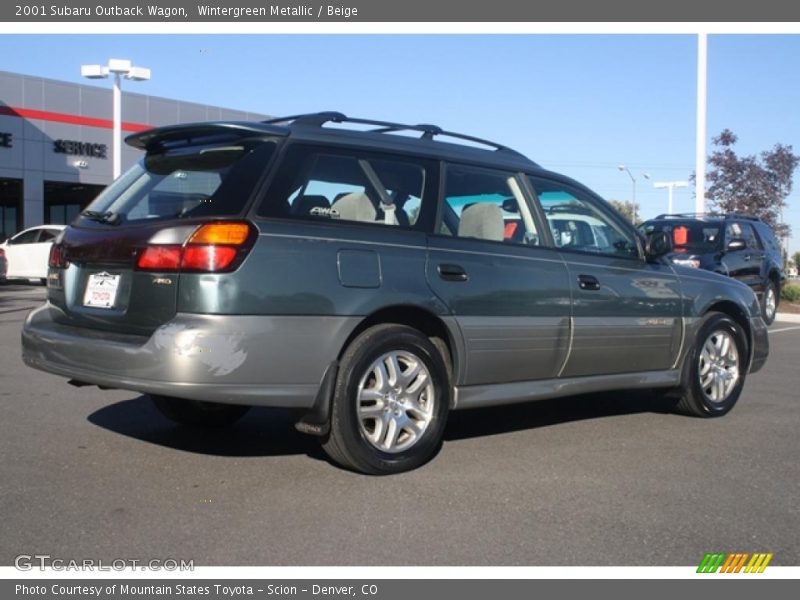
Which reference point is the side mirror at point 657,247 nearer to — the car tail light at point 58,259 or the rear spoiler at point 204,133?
the rear spoiler at point 204,133

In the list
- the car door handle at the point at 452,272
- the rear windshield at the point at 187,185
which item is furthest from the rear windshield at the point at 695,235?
the rear windshield at the point at 187,185

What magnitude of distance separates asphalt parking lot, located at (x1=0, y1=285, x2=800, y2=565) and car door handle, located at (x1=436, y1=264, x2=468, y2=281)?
104cm

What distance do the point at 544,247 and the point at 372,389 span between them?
167 cm

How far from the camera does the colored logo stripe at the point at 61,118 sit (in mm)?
33938

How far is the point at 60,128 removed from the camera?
3559 cm

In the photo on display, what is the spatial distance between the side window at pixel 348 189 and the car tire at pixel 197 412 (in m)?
1.57

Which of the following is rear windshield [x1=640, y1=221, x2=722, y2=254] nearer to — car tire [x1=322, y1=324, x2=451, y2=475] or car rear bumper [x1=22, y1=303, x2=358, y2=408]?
car tire [x1=322, y1=324, x2=451, y2=475]

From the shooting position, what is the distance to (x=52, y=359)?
15.8 feet

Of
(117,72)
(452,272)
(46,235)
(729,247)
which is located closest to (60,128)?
(117,72)

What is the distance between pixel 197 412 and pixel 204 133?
1835 mm

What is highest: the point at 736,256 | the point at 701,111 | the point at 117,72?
the point at 117,72

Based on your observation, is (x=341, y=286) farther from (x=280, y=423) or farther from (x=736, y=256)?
(x=736, y=256)
